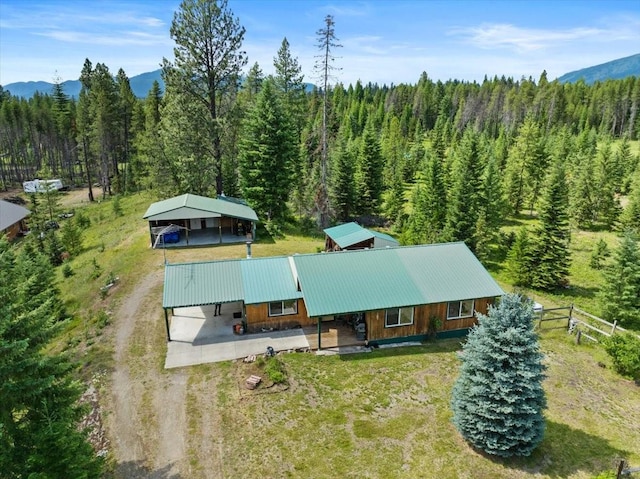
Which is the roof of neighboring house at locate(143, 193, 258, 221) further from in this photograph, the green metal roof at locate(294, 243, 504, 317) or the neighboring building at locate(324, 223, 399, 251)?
the green metal roof at locate(294, 243, 504, 317)

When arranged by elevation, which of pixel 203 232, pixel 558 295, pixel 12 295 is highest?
pixel 12 295

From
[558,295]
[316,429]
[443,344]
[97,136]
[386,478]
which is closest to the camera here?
[386,478]

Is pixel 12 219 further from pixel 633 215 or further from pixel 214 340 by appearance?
pixel 633 215

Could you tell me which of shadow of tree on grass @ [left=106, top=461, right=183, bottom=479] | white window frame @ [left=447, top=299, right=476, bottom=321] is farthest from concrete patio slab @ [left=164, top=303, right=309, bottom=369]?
white window frame @ [left=447, top=299, right=476, bottom=321]

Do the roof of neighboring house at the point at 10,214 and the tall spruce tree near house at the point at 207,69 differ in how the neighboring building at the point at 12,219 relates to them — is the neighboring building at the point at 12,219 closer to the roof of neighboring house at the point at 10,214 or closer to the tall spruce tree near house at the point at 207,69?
the roof of neighboring house at the point at 10,214

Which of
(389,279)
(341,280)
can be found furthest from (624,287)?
(341,280)

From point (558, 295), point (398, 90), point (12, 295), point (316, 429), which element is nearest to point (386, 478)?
point (316, 429)

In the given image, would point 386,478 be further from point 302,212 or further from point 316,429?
point 302,212
